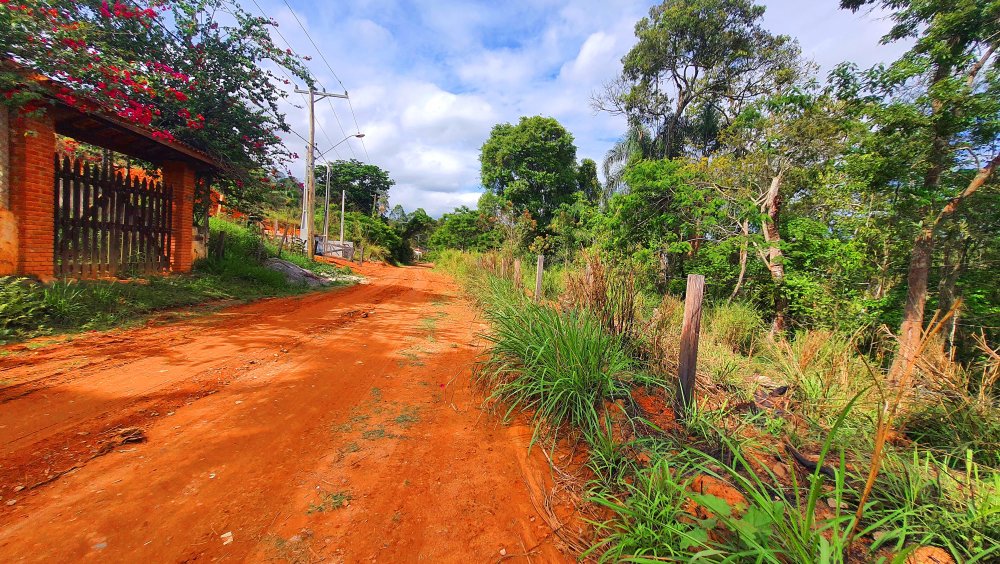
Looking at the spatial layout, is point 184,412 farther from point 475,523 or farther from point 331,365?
point 475,523

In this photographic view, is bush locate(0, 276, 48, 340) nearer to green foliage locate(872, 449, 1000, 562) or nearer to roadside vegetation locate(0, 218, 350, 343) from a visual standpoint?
roadside vegetation locate(0, 218, 350, 343)

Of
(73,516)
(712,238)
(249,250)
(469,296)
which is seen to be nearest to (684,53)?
(712,238)

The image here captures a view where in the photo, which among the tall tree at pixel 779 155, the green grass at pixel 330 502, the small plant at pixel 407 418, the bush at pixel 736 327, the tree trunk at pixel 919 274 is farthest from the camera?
the tall tree at pixel 779 155

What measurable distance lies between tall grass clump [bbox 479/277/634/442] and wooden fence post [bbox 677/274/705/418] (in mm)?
398

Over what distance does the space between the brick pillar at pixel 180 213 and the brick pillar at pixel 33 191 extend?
2.36m

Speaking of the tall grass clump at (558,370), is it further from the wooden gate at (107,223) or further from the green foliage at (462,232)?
the green foliage at (462,232)

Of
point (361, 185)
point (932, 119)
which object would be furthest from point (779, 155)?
point (361, 185)

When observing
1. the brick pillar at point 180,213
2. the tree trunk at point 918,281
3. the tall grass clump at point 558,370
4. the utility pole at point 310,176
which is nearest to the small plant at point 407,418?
the tall grass clump at point 558,370

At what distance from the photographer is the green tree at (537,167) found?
21297 millimetres

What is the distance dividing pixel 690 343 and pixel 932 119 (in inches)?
192

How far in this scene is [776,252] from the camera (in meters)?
7.65

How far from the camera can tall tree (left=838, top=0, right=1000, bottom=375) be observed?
4379mm

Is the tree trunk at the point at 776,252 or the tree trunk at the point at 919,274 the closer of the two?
the tree trunk at the point at 919,274

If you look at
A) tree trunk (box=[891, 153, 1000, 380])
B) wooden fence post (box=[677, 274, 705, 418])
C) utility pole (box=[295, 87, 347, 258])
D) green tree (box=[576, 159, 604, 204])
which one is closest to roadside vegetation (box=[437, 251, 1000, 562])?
wooden fence post (box=[677, 274, 705, 418])
